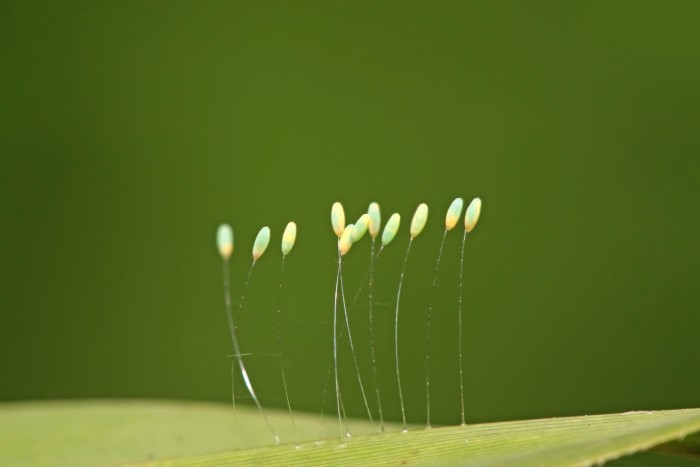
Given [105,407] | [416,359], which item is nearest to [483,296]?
[416,359]

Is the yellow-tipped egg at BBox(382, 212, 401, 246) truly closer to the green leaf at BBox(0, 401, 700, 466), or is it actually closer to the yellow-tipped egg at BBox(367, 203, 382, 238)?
the yellow-tipped egg at BBox(367, 203, 382, 238)

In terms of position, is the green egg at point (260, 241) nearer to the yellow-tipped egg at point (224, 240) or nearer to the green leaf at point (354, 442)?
the yellow-tipped egg at point (224, 240)

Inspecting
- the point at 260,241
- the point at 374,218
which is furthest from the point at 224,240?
the point at 374,218

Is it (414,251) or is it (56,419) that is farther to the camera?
(414,251)

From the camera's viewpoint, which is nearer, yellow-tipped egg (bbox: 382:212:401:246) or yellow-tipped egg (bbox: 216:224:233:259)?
yellow-tipped egg (bbox: 216:224:233:259)

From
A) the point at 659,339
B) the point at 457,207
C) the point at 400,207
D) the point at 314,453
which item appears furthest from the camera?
the point at 400,207

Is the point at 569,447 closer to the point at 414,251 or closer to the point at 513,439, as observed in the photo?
the point at 513,439

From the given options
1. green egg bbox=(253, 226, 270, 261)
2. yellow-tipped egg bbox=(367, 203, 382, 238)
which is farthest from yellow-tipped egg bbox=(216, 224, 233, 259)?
yellow-tipped egg bbox=(367, 203, 382, 238)

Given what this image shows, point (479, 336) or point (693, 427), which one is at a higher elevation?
point (479, 336)
